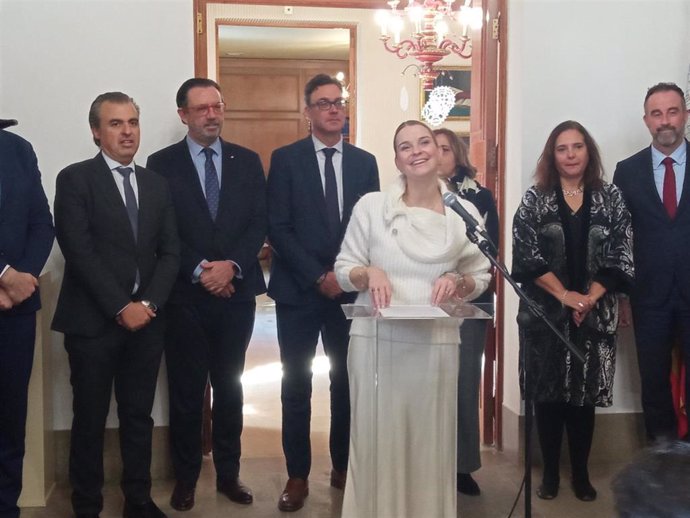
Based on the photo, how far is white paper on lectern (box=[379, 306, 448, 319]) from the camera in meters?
2.29

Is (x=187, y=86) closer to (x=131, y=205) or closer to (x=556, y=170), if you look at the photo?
(x=131, y=205)

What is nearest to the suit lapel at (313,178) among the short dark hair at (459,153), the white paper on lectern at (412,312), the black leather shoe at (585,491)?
the short dark hair at (459,153)

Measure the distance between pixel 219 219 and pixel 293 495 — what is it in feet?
3.87

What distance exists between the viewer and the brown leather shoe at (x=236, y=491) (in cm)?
344

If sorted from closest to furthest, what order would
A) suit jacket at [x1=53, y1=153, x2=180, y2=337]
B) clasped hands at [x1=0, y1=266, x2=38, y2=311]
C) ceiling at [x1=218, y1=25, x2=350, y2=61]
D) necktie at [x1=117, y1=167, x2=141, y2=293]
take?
clasped hands at [x1=0, y1=266, x2=38, y2=311]
suit jacket at [x1=53, y1=153, x2=180, y2=337]
necktie at [x1=117, y1=167, x2=141, y2=293]
ceiling at [x1=218, y1=25, x2=350, y2=61]

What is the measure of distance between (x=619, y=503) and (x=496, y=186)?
3374 mm

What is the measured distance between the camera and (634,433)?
3975mm

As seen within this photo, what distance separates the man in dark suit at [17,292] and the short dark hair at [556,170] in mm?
1999

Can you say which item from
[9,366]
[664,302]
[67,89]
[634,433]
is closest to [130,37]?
[67,89]

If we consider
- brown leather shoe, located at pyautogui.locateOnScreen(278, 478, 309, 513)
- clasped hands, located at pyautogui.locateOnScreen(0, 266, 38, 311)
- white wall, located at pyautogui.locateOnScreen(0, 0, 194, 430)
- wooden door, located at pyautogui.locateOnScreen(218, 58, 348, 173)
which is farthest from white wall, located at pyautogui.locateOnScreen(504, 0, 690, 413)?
wooden door, located at pyautogui.locateOnScreen(218, 58, 348, 173)

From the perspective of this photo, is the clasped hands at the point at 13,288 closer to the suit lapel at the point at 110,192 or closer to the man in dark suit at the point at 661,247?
the suit lapel at the point at 110,192

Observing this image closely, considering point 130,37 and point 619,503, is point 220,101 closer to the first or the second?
point 130,37

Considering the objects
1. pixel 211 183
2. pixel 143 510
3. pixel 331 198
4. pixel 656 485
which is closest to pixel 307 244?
pixel 331 198

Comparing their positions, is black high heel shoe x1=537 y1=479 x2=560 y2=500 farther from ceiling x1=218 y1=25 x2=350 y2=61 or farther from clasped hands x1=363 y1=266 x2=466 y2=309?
ceiling x1=218 y1=25 x2=350 y2=61
